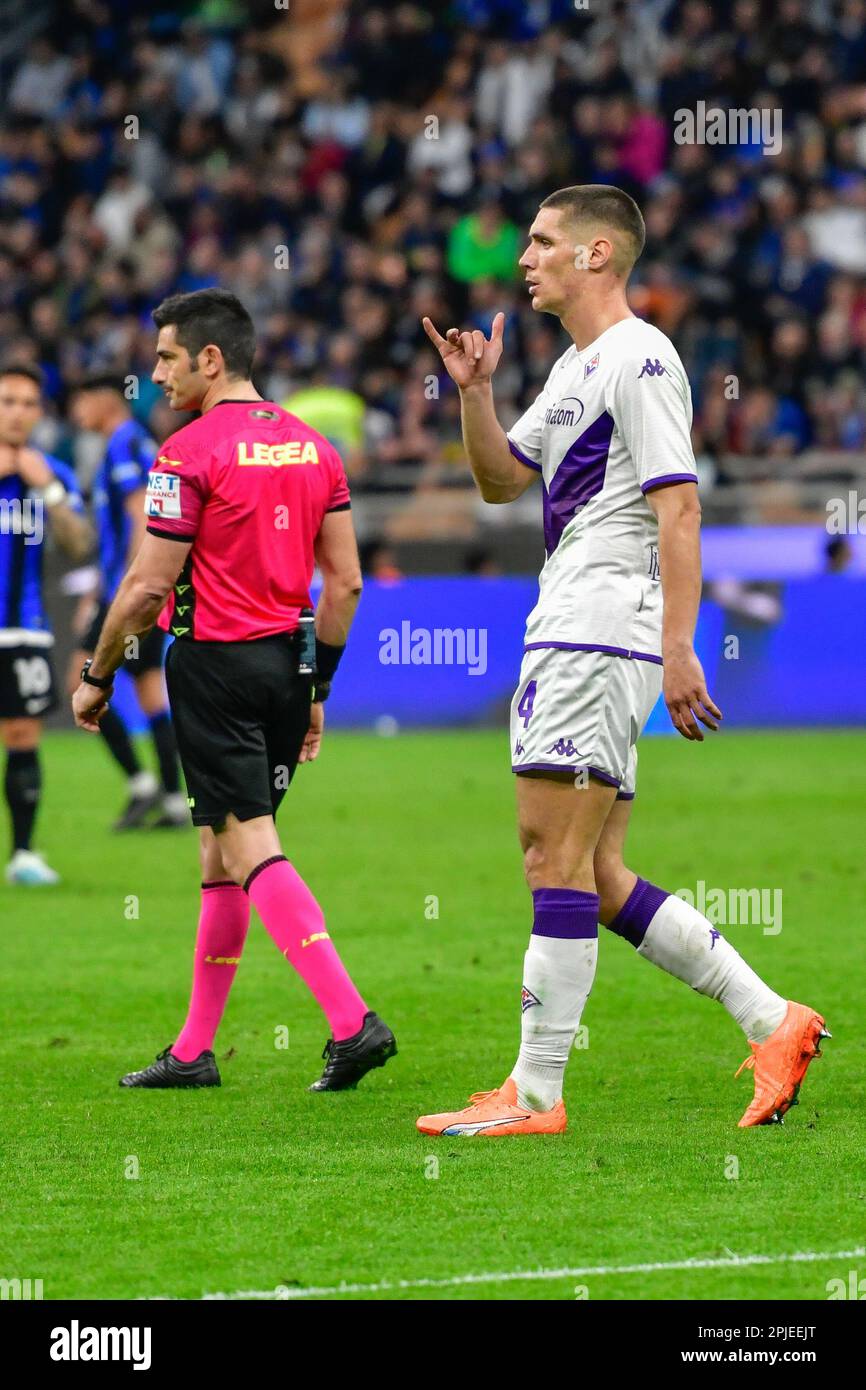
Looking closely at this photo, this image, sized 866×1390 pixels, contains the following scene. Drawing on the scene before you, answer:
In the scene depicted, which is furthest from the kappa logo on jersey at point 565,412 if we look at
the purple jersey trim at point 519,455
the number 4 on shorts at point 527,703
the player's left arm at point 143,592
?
the player's left arm at point 143,592

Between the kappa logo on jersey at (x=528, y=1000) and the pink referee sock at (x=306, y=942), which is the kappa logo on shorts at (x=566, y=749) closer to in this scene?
the kappa logo on jersey at (x=528, y=1000)

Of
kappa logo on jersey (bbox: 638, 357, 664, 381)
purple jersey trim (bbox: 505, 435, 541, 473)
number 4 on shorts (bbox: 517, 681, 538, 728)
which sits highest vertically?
kappa logo on jersey (bbox: 638, 357, 664, 381)

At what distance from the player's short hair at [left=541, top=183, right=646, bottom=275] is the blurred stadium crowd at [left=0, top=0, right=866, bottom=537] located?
45.3 feet

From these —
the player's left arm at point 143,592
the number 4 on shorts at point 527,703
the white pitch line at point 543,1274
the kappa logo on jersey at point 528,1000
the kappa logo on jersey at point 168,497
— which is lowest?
the white pitch line at point 543,1274

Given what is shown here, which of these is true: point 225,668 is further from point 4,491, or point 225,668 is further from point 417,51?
point 417,51

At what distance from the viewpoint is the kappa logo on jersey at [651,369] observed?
17.7 feet

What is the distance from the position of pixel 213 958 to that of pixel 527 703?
1.39 metres

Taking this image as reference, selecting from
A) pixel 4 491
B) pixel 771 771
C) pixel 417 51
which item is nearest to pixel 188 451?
pixel 4 491

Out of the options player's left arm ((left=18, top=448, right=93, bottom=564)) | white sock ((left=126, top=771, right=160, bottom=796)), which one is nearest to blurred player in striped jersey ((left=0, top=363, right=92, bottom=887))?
player's left arm ((left=18, top=448, right=93, bottom=564))

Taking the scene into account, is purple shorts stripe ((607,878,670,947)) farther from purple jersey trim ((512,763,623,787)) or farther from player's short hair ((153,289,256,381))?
player's short hair ((153,289,256,381))

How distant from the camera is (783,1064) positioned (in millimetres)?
5637

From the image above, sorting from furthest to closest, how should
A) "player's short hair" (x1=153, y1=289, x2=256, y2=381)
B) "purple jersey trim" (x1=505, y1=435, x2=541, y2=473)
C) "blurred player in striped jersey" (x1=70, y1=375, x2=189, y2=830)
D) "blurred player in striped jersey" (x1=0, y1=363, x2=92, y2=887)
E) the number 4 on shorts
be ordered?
"blurred player in striped jersey" (x1=70, y1=375, x2=189, y2=830) < "blurred player in striped jersey" (x1=0, y1=363, x2=92, y2=887) < "player's short hair" (x1=153, y1=289, x2=256, y2=381) < "purple jersey trim" (x1=505, y1=435, x2=541, y2=473) < the number 4 on shorts

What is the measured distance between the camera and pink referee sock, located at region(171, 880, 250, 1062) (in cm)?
629

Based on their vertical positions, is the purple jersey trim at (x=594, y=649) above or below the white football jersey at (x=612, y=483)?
below
